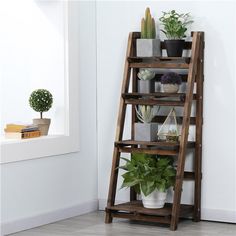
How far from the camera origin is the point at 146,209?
5.27 meters

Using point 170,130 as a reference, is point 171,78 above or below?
above

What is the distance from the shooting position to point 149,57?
17.7ft

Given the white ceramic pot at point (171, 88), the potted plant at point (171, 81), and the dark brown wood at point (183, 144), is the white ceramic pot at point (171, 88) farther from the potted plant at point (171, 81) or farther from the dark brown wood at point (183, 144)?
the dark brown wood at point (183, 144)

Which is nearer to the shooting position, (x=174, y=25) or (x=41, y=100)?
(x=174, y=25)

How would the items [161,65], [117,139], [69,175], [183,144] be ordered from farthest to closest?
[69,175] < [117,139] < [161,65] < [183,144]

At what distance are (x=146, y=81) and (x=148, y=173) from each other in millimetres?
698

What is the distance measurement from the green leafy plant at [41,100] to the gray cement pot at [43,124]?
0.25ft

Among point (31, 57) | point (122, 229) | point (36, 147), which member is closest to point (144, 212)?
point (122, 229)

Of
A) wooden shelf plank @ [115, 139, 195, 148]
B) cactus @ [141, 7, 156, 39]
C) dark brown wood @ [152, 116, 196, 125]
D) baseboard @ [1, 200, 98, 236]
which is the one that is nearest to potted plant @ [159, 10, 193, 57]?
cactus @ [141, 7, 156, 39]

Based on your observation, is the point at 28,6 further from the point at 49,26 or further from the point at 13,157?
the point at 13,157

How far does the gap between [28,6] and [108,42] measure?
2.29ft

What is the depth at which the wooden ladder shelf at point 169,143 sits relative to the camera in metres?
5.14

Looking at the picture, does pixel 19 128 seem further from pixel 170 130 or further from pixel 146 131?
pixel 170 130

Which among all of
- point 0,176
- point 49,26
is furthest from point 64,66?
point 0,176
